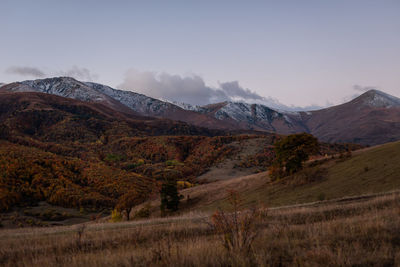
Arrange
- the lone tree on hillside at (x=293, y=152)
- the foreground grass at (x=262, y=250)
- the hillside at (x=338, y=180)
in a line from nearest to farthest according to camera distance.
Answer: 1. the foreground grass at (x=262, y=250)
2. the hillside at (x=338, y=180)
3. the lone tree on hillside at (x=293, y=152)

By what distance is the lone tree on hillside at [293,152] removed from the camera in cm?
3256

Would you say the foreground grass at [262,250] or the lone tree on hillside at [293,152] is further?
the lone tree on hillside at [293,152]

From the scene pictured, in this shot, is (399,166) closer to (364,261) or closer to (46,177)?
(364,261)

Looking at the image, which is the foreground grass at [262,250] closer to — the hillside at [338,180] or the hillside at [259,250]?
the hillside at [259,250]

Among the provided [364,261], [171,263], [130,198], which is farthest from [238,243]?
[130,198]

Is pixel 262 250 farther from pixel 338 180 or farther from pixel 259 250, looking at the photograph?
pixel 338 180

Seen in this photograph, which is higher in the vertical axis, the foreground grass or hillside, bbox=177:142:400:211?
the foreground grass

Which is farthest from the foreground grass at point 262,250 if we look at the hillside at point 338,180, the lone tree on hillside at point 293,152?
the lone tree on hillside at point 293,152

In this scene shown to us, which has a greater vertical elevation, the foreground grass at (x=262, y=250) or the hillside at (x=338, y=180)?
the foreground grass at (x=262, y=250)

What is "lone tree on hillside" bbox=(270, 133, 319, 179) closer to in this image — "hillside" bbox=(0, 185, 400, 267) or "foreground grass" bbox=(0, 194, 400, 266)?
"hillside" bbox=(0, 185, 400, 267)

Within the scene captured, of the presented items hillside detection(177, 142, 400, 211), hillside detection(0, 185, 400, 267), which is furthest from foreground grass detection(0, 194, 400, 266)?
hillside detection(177, 142, 400, 211)

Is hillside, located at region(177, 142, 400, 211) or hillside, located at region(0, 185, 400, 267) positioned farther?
hillside, located at region(177, 142, 400, 211)

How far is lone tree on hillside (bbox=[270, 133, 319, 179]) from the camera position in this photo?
32.6 m

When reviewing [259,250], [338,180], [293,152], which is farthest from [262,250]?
[293,152]
